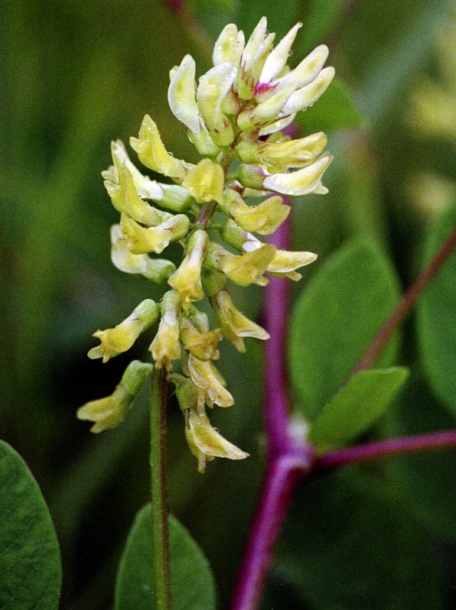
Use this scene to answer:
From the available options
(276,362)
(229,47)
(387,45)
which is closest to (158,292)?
(276,362)

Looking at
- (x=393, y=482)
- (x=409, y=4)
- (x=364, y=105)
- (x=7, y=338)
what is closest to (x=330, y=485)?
(x=393, y=482)

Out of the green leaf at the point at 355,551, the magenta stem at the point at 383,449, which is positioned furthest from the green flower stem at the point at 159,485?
the green leaf at the point at 355,551

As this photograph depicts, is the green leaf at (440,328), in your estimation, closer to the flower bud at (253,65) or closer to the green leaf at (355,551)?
the green leaf at (355,551)

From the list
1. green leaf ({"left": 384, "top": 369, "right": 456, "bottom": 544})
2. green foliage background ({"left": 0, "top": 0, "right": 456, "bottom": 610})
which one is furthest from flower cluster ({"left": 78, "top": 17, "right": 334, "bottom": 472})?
green leaf ({"left": 384, "top": 369, "right": 456, "bottom": 544})

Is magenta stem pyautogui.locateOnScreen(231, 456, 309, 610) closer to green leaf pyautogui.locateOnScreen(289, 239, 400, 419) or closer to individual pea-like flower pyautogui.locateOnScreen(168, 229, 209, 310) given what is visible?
green leaf pyautogui.locateOnScreen(289, 239, 400, 419)

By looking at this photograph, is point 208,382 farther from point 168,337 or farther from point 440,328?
point 440,328

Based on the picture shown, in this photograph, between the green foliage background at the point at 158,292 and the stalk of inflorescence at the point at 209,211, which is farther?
the green foliage background at the point at 158,292

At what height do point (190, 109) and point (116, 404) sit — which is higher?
point (190, 109)

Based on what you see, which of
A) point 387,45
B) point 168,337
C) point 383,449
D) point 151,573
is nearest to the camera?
point 168,337
